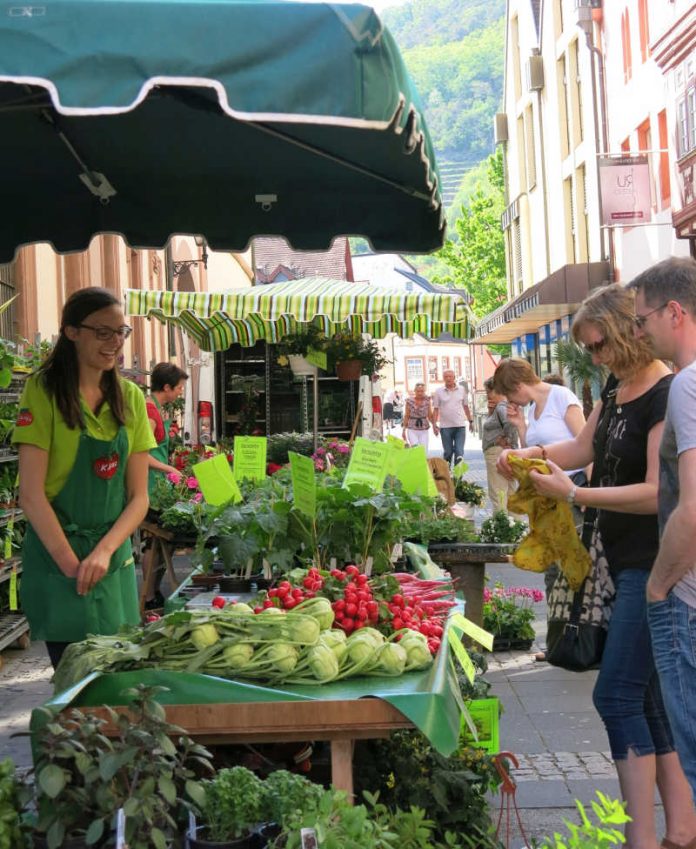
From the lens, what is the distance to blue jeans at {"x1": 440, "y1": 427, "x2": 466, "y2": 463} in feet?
66.9

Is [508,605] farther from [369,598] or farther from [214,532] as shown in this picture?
[369,598]

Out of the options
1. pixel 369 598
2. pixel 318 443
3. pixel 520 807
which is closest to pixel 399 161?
pixel 369 598

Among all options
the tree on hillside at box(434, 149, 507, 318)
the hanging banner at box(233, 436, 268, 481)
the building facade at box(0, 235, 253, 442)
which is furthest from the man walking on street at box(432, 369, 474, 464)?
the tree on hillside at box(434, 149, 507, 318)

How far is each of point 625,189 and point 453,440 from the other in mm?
6870

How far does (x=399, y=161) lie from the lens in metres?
4.77

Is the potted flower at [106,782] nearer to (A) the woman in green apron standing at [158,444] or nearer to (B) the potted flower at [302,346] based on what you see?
(A) the woman in green apron standing at [158,444]

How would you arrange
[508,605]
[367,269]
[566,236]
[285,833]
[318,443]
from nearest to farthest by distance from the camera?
1. [285,833]
2. [508,605]
3. [318,443]
4. [566,236]
5. [367,269]

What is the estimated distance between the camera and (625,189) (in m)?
23.6

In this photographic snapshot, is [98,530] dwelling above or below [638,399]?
below

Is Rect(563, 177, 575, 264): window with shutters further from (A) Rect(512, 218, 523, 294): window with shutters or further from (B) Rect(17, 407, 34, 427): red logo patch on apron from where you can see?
(B) Rect(17, 407, 34, 427): red logo patch on apron

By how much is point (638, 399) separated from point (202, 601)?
181 cm

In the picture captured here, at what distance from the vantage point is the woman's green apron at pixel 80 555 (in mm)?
3830

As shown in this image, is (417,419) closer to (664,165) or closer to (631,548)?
(664,165)

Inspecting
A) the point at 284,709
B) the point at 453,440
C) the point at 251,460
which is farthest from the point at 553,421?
the point at 453,440
